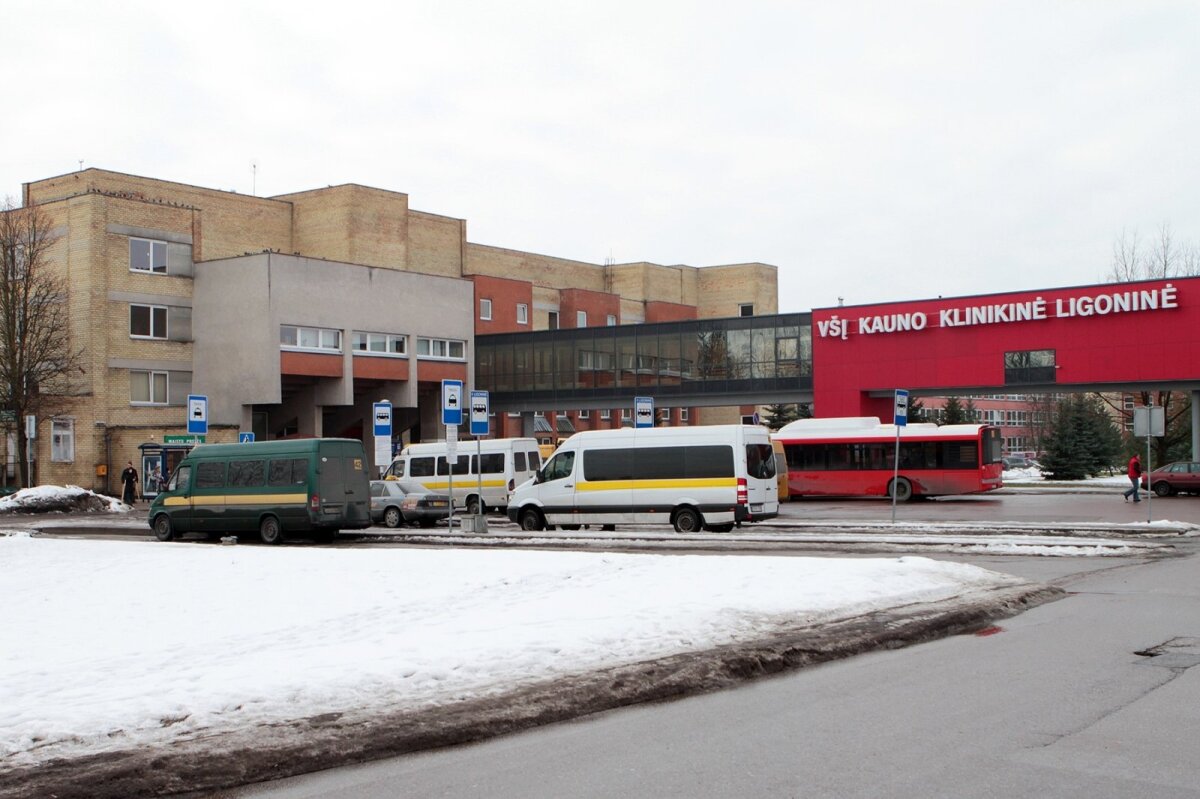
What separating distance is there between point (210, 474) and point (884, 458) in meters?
22.4

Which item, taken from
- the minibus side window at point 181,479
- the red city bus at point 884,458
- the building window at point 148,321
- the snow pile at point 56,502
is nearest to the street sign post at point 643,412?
the red city bus at point 884,458

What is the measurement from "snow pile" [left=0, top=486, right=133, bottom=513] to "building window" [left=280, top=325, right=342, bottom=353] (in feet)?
40.0

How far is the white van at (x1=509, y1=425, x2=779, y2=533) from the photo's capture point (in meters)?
27.2

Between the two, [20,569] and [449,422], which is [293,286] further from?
[20,569]

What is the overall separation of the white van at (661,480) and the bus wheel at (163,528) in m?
8.39

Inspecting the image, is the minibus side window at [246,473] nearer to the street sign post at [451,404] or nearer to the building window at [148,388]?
the street sign post at [451,404]

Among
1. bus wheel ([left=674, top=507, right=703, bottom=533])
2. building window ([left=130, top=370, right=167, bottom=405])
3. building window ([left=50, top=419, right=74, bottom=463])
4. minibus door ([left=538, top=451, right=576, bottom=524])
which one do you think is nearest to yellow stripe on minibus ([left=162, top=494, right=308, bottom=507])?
minibus door ([left=538, top=451, right=576, bottom=524])

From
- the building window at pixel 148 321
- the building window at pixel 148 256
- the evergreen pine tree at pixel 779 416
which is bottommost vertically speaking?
the evergreen pine tree at pixel 779 416

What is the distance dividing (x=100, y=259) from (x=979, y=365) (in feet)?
123

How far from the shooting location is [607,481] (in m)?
28.5

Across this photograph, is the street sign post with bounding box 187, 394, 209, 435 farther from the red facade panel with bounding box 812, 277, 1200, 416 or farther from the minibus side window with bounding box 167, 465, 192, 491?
the red facade panel with bounding box 812, 277, 1200, 416

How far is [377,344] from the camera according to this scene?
58719 mm

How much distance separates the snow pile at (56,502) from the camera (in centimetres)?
4216

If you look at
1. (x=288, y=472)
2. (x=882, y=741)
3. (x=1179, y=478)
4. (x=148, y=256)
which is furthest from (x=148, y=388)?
(x=882, y=741)
